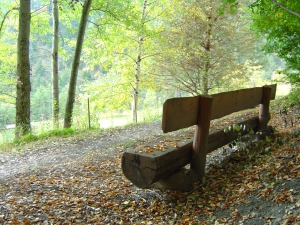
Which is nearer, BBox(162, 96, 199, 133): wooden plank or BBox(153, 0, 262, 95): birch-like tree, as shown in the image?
BBox(162, 96, 199, 133): wooden plank

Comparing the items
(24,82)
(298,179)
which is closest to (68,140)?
(24,82)

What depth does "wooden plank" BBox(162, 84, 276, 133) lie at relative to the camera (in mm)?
3699

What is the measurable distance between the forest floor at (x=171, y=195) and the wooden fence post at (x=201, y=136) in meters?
0.30

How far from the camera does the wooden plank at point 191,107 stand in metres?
3.70

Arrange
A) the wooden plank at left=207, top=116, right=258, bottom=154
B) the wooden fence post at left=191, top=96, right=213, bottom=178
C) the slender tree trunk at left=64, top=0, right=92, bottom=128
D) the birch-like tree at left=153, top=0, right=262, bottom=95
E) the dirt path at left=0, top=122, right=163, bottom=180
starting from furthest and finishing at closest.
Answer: the birch-like tree at left=153, top=0, right=262, bottom=95 → the slender tree trunk at left=64, top=0, right=92, bottom=128 → the dirt path at left=0, top=122, right=163, bottom=180 → the wooden plank at left=207, top=116, right=258, bottom=154 → the wooden fence post at left=191, top=96, right=213, bottom=178

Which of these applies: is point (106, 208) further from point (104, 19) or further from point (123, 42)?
point (123, 42)

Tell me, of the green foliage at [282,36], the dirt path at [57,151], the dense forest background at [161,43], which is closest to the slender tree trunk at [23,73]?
the dirt path at [57,151]

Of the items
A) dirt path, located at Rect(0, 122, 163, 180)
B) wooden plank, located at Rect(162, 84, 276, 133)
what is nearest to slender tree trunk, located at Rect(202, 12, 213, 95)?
dirt path, located at Rect(0, 122, 163, 180)

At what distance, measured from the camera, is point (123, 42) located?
1652cm

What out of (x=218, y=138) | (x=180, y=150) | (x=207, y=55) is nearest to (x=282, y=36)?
(x=207, y=55)

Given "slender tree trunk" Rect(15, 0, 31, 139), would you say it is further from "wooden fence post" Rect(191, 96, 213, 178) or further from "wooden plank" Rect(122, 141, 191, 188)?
"wooden fence post" Rect(191, 96, 213, 178)

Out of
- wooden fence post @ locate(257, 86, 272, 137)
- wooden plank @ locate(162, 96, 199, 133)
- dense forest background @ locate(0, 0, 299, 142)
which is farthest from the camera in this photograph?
dense forest background @ locate(0, 0, 299, 142)

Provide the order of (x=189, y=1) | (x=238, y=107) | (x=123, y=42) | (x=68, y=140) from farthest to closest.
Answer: (x=123, y=42), (x=189, y=1), (x=68, y=140), (x=238, y=107)

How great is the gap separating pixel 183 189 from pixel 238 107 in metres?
2.26
